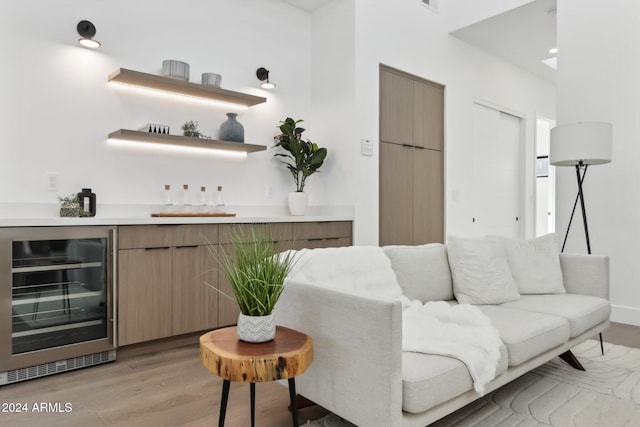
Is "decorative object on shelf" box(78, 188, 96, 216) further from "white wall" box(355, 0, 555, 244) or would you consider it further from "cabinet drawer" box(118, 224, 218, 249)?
"white wall" box(355, 0, 555, 244)

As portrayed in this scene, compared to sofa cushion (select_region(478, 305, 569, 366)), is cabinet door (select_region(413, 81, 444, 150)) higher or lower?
higher

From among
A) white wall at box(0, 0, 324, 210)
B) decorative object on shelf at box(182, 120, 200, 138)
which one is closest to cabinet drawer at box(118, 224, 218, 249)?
white wall at box(0, 0, 324, 210)

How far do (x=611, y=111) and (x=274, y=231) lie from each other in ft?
10.4

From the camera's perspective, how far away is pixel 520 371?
1.98m

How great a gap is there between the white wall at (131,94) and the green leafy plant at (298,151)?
A: 16 centimetres

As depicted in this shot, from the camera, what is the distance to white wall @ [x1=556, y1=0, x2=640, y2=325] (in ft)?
12.0

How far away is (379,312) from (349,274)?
0.67 m

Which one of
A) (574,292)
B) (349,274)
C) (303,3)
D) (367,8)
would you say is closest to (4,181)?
(349,274)

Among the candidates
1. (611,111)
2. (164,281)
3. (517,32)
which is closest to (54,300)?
(164,281)

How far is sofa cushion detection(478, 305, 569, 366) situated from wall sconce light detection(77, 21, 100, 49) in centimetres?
308

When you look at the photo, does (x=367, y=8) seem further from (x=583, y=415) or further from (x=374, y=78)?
(x=583, y=415)

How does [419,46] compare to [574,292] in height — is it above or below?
above

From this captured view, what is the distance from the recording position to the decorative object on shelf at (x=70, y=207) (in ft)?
8.99

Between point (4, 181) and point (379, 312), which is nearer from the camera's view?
point (379, 312)
